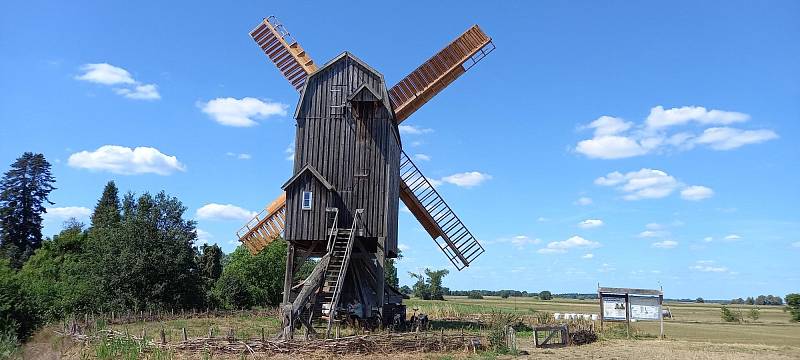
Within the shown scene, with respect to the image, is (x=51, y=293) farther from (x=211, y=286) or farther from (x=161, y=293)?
(x=211, y=286)

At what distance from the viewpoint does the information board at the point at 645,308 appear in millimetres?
25500

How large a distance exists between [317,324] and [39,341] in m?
8.99

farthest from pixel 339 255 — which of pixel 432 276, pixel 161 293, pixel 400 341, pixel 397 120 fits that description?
pixel 432 276

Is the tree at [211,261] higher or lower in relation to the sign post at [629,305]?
higher

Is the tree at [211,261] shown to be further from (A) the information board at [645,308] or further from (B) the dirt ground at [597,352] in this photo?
(A) the information board at [645,308]

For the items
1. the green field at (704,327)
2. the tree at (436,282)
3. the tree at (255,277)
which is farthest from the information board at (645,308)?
the tree at (436,282)

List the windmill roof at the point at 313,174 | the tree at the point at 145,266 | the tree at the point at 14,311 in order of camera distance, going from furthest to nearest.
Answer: the tree at the point at 145,266 → the windmill roof at the point at 313,174 → the tree at the point at 14,311

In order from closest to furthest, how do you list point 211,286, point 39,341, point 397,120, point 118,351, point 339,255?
1. point 118,351
2. point 39,341
3. point 339,255
4. point 397,120
5. point 211,286

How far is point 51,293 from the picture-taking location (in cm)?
3041

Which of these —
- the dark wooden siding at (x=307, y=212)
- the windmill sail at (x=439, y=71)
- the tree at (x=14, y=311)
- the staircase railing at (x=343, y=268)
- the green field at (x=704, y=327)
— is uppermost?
the windmill sail at (x=439, y=71)

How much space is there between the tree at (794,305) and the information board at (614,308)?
41.4 metres

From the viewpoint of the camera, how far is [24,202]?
56469mm

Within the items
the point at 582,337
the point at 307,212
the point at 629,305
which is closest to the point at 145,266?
Result: the point at 307,212

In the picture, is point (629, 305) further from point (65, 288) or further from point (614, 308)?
point (65, 288)
